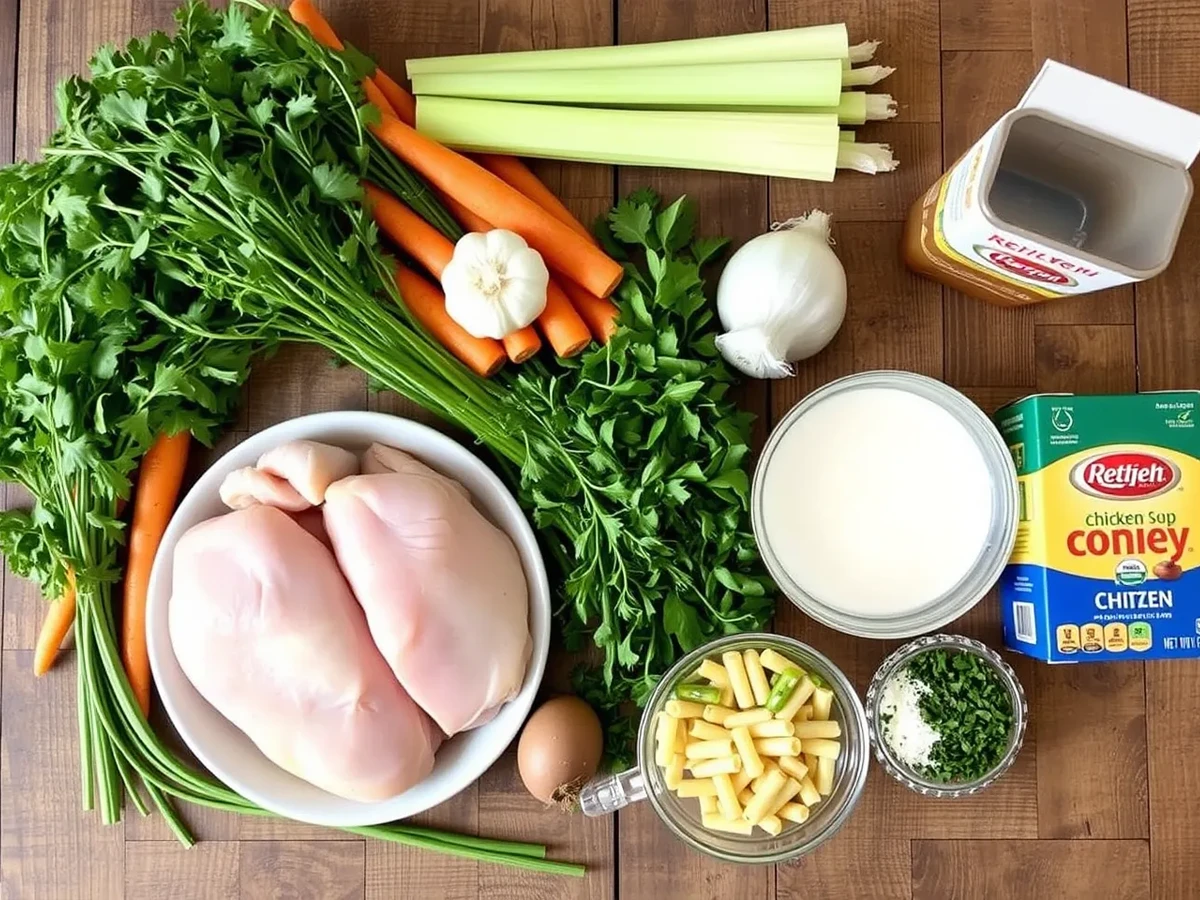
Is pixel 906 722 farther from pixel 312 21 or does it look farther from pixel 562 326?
pixel 312 21

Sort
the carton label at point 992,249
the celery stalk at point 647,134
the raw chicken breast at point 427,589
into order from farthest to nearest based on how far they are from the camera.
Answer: the celery stalk at point 647,134 → the raw chicken breast at point 427,589 → the carton label at point 992,249

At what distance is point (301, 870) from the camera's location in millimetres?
1142

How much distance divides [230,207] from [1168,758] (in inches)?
46.4

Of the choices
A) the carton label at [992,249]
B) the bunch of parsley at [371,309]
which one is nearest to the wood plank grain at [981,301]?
the carton label at [992,249]

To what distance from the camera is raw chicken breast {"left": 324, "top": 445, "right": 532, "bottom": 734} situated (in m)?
0.99

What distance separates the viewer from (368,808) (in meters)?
1.06

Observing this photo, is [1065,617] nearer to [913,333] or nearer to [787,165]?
[913,333]

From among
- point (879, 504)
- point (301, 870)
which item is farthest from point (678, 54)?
point (301, 870)

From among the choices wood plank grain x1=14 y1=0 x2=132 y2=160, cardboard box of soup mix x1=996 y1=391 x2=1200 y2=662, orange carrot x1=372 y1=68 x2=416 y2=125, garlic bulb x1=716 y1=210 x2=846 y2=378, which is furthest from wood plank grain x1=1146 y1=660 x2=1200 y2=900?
wood plank grain x1=14 y1=0 x2=132 y2=160

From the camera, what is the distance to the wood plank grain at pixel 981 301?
1131 millimetres

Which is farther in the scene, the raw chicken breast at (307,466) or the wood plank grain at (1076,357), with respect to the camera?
the wood plank grain at (1076,357)

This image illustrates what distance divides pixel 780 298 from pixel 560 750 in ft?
1.74

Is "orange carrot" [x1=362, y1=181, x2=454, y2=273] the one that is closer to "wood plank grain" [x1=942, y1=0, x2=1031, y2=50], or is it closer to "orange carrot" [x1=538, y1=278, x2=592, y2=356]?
"orange carrot" [x1=538, y1=278, x2=592, y2=356]

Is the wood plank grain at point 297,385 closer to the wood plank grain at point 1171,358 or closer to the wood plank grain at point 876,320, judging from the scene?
the wood plank grain at point 876,320
